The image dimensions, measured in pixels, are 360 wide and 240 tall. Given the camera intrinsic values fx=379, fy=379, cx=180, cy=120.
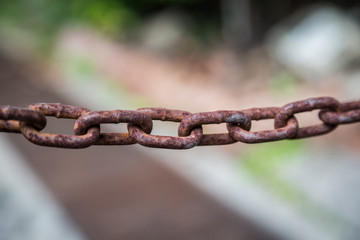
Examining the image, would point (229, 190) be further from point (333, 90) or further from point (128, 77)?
point (128, 77)

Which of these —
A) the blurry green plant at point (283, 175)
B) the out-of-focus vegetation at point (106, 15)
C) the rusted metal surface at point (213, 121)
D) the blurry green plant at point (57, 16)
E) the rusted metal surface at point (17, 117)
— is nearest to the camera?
the rusted metal surface at point (17, 117)

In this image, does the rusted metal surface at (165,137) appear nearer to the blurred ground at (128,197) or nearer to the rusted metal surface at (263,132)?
the rusted metal surface at (263,132)

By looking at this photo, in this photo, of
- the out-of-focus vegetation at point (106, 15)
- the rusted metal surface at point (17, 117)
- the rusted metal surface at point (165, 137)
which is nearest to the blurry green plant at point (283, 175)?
the rusted metal surface at point (165, 137)

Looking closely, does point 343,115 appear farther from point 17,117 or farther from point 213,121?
point 17,117

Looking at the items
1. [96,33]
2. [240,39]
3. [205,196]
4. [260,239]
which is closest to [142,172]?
[205,196]

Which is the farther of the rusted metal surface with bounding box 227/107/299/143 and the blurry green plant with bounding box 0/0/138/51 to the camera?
the blurry green plant with bounding box 0/0/138/51

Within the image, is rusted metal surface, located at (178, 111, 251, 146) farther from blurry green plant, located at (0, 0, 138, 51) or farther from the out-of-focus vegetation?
blurry green plant, located at (0, 0, 138, 51)

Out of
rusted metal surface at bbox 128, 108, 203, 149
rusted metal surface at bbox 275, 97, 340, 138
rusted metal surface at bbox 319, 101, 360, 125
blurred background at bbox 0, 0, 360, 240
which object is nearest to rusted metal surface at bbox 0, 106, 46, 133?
rusted metal surface at bbox 128, 108, 203, 149
